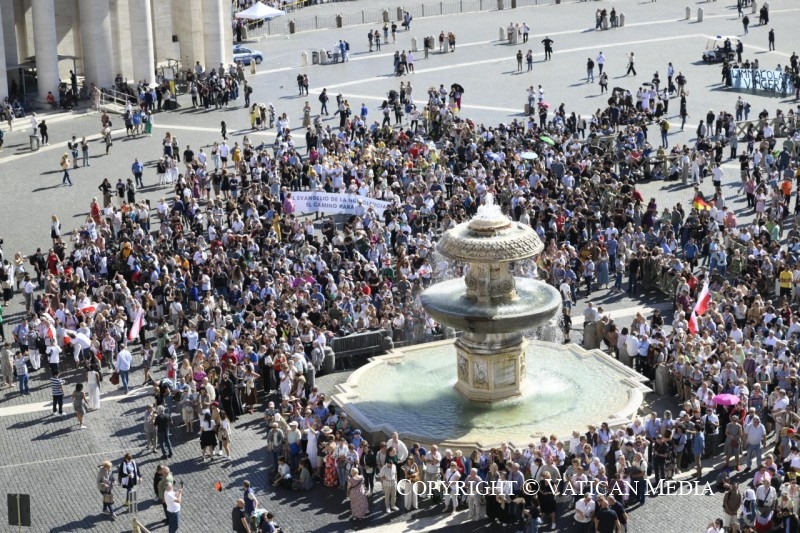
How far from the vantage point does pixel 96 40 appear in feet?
230

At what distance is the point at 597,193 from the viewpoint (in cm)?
5156

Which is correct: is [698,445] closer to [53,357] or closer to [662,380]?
[662,380]

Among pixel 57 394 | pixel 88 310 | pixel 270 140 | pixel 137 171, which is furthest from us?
pixel 270 140

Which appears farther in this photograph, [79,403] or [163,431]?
[79,403]

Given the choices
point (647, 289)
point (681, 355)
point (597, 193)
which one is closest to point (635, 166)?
point (597, 193)

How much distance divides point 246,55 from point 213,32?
5.61 m

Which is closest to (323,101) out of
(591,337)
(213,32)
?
(213,32)

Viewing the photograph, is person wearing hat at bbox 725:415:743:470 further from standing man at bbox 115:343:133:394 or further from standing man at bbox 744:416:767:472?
standing man at bbox 115:343:133:394

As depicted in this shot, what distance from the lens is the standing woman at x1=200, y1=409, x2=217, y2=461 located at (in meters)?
34.5

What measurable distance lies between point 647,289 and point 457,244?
11.5 metres

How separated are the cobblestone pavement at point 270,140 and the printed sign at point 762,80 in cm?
96

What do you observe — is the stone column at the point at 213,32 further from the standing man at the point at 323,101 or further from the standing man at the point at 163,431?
the standing man at the point at 163,431

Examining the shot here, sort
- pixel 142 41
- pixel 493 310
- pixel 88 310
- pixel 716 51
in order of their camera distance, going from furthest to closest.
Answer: pixel 716 51
pixel 142 41
pixel 88 310
pixel 493 310

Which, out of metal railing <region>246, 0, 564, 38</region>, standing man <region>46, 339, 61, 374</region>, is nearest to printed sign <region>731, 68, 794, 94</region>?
metal railing <region>246, 0, 564, 38</region>
